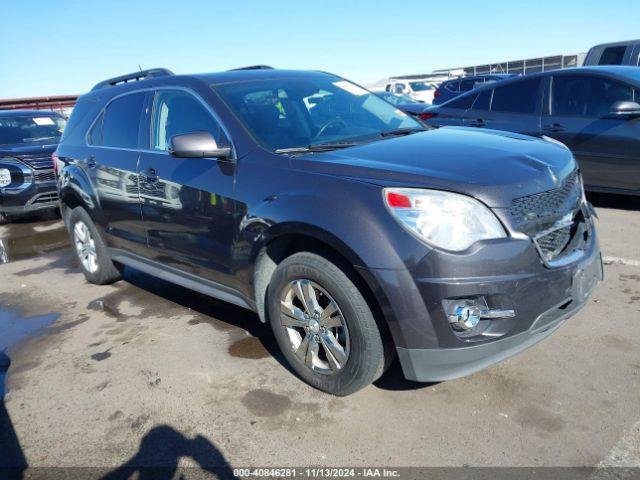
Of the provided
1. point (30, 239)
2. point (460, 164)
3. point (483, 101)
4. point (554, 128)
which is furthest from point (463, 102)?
point (30, 239)

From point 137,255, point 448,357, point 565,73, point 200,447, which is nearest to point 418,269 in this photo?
point 448,357

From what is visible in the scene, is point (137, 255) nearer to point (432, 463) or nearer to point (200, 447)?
point (200, 447)

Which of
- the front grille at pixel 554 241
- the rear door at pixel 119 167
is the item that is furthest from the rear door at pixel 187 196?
the front grille at pixel 554 241

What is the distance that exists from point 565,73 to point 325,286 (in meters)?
5.08

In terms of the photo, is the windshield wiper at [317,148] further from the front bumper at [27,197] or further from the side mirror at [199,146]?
the front bumper at [27,197]

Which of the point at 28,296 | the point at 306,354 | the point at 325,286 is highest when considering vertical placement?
the point at 325,286

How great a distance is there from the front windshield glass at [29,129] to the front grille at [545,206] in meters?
8.44

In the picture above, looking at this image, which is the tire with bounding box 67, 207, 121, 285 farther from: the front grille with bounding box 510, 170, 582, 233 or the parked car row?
the front grille with bounding box 510, 170, 582, 233

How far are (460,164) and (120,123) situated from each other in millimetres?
2992

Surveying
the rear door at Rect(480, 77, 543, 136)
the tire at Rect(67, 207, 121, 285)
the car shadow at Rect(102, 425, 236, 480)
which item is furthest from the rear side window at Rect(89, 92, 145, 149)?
the rear door at Rect(480, 77, 543, 136)

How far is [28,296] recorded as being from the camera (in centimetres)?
517

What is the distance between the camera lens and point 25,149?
810 cm

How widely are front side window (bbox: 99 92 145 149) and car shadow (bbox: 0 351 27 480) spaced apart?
2.10 m

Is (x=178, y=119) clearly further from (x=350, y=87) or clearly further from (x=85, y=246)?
(x=85, y=246)
